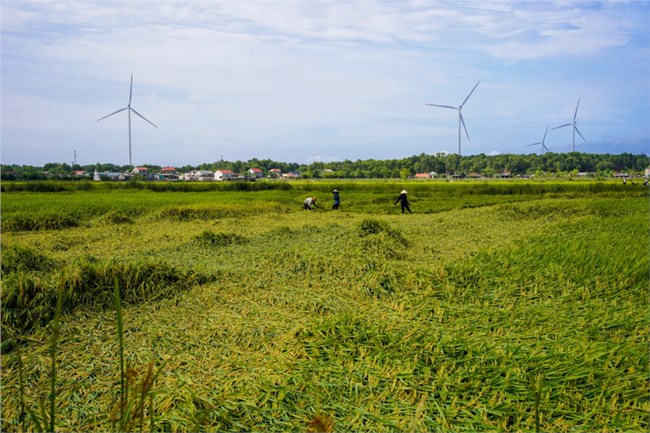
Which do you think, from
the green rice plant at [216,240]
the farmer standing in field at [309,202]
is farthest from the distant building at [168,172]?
the green rice plant at [216,240]

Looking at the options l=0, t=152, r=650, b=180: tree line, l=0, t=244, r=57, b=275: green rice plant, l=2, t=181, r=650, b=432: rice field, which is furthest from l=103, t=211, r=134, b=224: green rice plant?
l=0, t=152, r=650, b=180: tree line

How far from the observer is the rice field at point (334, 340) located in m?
2.77

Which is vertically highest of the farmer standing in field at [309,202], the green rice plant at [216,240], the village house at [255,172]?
the village house at [255,172]

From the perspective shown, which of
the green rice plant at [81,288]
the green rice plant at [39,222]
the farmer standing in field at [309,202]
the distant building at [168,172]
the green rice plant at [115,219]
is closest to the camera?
the green rice plant at [81,288]

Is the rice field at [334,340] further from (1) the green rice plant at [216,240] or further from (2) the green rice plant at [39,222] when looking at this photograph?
(2) the green rice plant at [39,222]

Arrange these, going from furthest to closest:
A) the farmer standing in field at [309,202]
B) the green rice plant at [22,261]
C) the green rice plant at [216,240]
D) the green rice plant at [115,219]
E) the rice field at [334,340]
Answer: the farmer standing in field at [309,202] → the green rice plant at [115,219] → the green rice plant at [216,240] → the green rice plant at [22,261] → the rice field at [334,340]

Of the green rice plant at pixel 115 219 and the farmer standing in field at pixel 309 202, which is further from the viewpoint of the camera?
the farmer standing in field at pixel 309 202

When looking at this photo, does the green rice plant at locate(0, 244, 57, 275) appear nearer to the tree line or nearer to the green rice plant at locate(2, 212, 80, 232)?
the green rice plant at locate(2, 212, 80, 232)

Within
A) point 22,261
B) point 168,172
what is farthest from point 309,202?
point 168,172

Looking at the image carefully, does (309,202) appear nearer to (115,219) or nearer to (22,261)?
(115,219)

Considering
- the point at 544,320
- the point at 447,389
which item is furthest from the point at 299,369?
the point at 544,320

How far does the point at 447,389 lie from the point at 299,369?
1.00 m

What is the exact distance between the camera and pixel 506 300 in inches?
198

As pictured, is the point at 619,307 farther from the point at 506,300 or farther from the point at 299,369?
the point at 299,369
